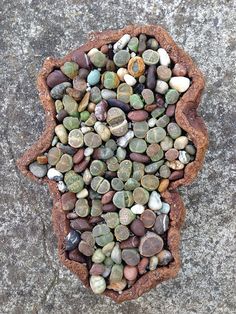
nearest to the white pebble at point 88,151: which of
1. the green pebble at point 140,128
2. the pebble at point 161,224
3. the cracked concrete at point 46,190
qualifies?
the green pebble at point 140,128

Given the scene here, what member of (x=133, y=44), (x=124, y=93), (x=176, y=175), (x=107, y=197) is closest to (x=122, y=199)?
(x=107, y=197)

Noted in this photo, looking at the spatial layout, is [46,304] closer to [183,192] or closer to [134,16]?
[183,192]

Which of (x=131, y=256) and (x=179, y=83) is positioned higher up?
(x=179, y=83)

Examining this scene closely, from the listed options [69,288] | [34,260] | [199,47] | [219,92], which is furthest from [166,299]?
[199,47]

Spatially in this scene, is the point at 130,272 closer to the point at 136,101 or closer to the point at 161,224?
the point at 161,224

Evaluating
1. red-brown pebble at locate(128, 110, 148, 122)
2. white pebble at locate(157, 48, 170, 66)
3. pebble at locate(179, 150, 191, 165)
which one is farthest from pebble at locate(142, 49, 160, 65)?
pebble at locate(179, 150, 191, 165)
